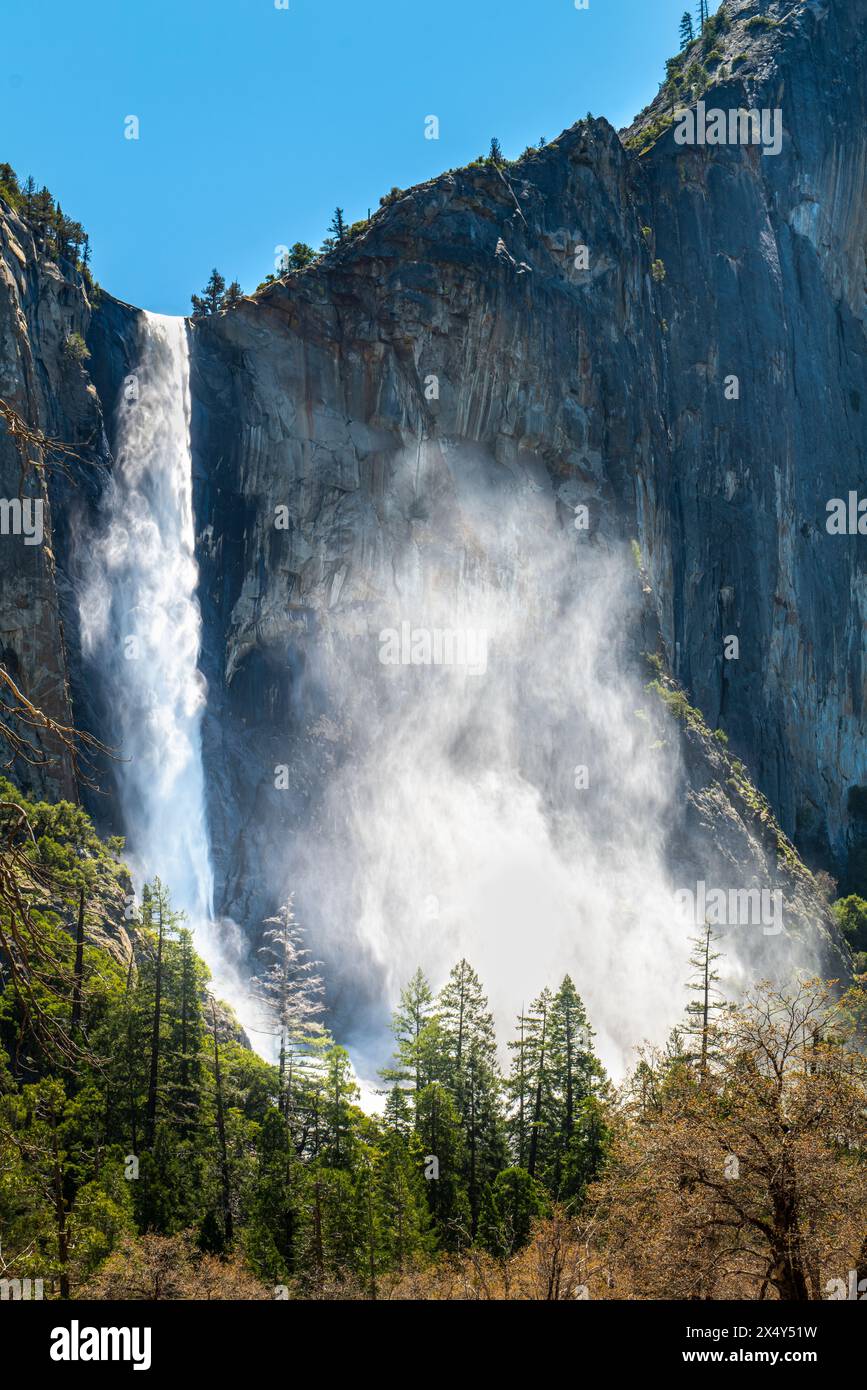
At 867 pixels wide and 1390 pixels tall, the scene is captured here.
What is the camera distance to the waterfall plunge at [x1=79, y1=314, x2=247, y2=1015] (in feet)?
189

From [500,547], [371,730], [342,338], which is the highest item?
[342,338]

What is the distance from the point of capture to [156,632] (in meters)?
61.0

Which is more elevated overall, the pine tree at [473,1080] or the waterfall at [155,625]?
the waterfall at [155,625]

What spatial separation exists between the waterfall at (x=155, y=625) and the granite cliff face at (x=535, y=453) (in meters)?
0.93

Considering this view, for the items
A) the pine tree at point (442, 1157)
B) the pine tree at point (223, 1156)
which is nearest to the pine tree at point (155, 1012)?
the pine tree at point (223, 1156)

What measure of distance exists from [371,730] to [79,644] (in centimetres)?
1483

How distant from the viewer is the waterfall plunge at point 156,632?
57.7 m

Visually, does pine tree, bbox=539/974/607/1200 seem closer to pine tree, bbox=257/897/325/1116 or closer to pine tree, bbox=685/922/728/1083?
pine tree, bbox=685/922/728/1083

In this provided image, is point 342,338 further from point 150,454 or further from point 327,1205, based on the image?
point 327,1205

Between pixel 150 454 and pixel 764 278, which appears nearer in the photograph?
pixel 150 454

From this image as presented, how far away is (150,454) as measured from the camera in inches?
2507

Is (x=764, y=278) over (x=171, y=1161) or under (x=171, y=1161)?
over

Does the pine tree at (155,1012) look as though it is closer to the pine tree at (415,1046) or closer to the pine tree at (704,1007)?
the pine tree at (415,1046)
